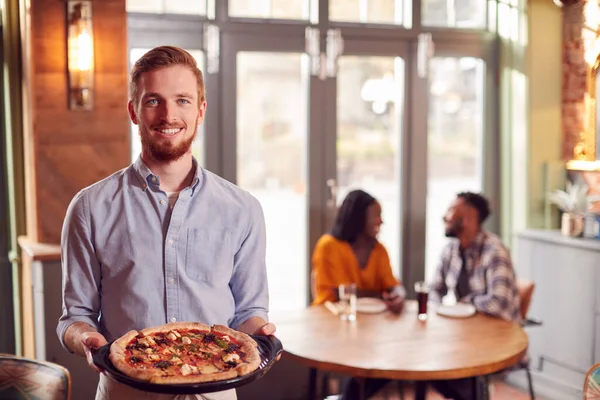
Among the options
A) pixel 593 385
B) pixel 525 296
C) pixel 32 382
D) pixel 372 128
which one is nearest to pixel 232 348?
pixel 32 382

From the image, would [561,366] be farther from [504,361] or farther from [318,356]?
[318,356]

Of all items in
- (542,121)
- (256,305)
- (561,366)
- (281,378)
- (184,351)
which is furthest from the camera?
(542,121)

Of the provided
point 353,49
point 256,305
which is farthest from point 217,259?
point 353,49

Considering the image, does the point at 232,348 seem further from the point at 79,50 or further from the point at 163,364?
the point at 79,50

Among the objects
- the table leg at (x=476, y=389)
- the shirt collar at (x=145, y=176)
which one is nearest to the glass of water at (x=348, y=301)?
the table leg at (x=476, y=389)

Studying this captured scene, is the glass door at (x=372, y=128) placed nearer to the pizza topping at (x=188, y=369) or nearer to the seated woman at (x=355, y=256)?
the seated woman at (x=355, y=256)

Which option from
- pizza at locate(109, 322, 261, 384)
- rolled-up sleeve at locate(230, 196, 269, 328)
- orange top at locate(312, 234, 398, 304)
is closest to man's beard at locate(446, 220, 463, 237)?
orange top at locate(312, 234, 398, 304)

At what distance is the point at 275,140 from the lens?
4766mm

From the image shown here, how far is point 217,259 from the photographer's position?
2.01m

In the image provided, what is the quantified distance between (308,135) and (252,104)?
1.29ft

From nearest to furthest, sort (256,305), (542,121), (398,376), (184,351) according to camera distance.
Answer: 1. (184,351)
2. (256,305)
3. (398,376)
4. (542,121)

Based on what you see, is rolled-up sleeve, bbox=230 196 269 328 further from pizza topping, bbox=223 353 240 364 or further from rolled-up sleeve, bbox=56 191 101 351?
rolled-up sleeve, bbox=56 191 101 351

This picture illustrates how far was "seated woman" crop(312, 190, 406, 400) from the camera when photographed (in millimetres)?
4105

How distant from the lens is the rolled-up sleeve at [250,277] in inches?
82.3
